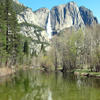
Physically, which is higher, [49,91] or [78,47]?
[78,47]

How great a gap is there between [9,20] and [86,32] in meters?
33.2

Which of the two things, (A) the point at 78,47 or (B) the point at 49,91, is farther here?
(A) the point at 78,47

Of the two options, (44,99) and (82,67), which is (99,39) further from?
(44,99)

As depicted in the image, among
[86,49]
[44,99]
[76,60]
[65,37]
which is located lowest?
[44,99]

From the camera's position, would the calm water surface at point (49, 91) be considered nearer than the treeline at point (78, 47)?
Yes

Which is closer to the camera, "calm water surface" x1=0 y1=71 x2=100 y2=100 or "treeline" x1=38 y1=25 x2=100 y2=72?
"calm water surface" x1=0 y1=71 x2=100 y2=100

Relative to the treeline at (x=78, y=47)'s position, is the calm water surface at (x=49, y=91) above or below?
below

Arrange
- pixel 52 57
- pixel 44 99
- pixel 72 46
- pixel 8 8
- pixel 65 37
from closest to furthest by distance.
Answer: pixel 44 99, pixel 8 8, pixel 72 46, pixel 65 37, pixel 52 57

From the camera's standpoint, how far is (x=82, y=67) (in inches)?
2726

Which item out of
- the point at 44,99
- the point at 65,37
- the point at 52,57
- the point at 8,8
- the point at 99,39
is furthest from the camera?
the point at 52,57

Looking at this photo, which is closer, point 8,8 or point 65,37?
point 8,8

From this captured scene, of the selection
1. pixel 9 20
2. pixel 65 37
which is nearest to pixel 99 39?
pixel 65 37

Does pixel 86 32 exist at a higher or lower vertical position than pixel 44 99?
higher

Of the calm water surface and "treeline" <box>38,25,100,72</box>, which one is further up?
"treeline" <box>38,25,100,72</box>
